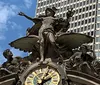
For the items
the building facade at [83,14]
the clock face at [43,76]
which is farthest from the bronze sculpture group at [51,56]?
the building facade at [83,14]

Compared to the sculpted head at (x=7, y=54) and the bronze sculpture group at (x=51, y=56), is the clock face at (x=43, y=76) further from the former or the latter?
the sculpted head at (x=7, y=54)

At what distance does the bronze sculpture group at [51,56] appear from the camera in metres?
20.4

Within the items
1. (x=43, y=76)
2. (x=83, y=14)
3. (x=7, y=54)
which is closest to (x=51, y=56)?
(x=43, y=76)

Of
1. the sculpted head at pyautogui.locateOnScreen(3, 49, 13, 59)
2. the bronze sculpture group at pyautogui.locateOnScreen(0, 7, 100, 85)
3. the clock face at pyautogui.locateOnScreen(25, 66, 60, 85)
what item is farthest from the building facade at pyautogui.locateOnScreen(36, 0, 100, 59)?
the clock face at pyautogui.locateOnScreen(25, 66, 60, 85)

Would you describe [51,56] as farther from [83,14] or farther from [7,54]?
[83,14]

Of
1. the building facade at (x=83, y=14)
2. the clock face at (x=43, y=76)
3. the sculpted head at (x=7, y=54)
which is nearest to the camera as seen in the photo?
the clock face at (x=43, y=76)

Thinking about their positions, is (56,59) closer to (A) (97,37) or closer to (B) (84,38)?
(B) (84,38)

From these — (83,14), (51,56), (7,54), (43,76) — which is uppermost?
(7,54)

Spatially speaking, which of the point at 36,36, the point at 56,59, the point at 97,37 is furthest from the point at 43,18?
the point at 97,37

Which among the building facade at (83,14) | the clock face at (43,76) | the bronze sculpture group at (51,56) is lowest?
the building facade at (83,14)

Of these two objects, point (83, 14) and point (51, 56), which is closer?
point (51, 56)

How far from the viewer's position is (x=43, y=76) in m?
20.5

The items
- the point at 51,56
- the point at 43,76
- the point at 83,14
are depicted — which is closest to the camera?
the point at 43,76

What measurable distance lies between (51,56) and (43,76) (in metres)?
1.24
